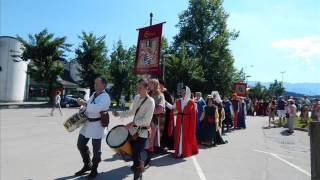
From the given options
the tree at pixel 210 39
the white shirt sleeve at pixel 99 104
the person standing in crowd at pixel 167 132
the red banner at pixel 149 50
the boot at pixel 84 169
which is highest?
the tree at pixel 210 39

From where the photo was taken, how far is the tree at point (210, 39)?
55500 mm

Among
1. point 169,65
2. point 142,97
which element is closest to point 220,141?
point 142,97

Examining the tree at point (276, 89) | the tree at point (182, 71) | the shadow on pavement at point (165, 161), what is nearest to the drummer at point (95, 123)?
the shadow on pavement at point (165, 161)

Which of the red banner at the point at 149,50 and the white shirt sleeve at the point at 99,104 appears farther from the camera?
the red banner at the point at 149,50

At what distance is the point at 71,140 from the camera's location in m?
12.3

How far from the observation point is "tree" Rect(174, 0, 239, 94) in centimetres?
5550

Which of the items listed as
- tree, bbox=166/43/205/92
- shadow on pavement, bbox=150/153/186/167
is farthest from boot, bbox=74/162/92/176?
tree, bbox=166/43/205/92

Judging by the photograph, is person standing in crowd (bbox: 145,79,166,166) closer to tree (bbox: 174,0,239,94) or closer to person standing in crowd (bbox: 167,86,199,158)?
person standing in crowd (bbox: 167,86,199,158)

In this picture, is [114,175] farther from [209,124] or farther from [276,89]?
[276,89]

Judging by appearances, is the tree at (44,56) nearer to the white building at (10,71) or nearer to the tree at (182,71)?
the white building at (10,71)

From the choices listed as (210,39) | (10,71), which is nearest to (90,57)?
(10,71)

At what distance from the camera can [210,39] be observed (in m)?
57.7

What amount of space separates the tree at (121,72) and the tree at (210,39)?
10.6 metres

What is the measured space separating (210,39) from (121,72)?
16.0 metres
